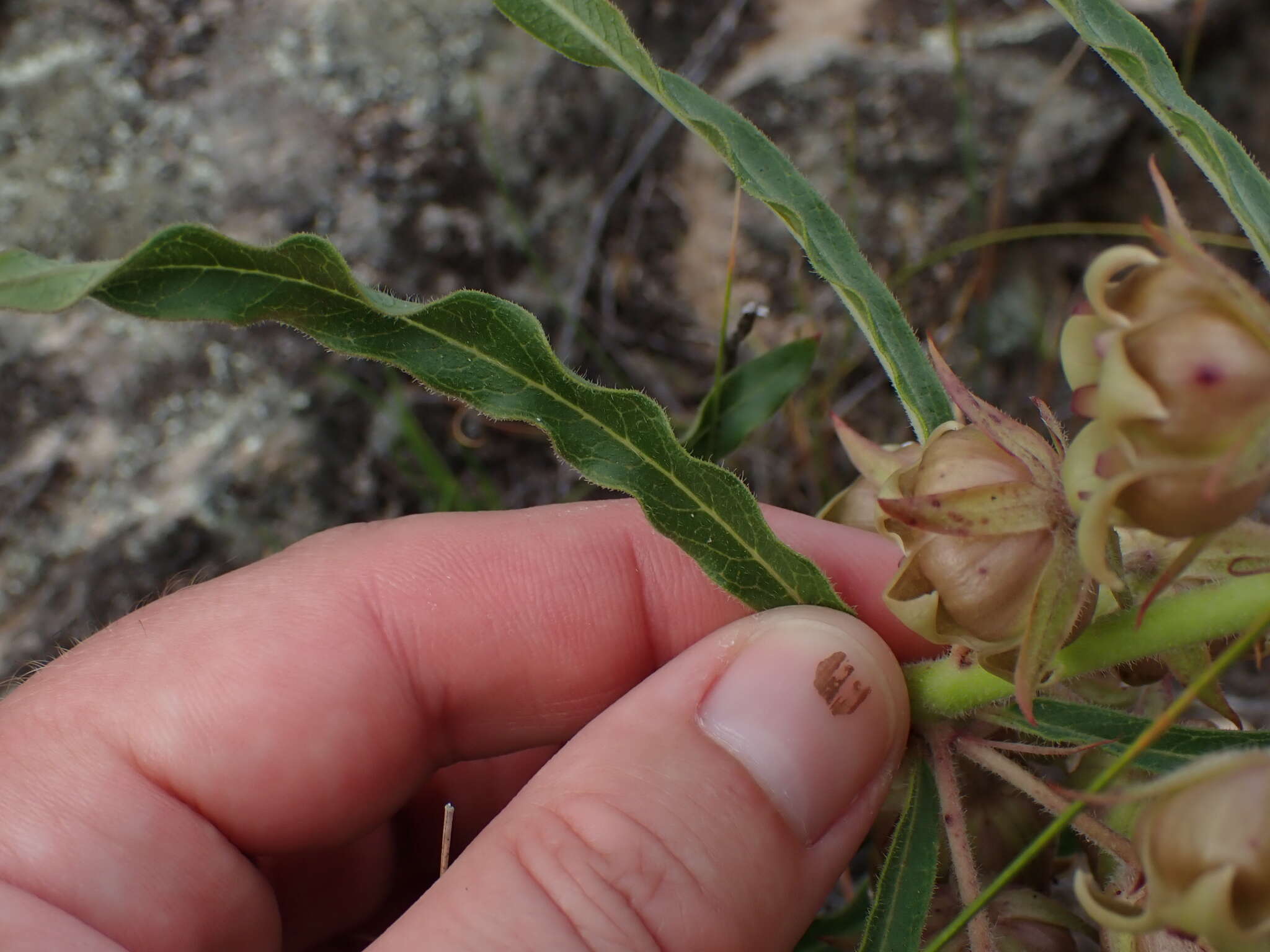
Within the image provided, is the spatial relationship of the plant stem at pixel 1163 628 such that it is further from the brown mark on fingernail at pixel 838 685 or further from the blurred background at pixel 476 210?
the blurred background at pixel 476 210

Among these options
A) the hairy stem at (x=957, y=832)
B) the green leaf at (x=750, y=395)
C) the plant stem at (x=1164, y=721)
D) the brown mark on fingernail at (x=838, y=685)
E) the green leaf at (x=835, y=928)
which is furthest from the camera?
the green leaf at (x=750, y=395)

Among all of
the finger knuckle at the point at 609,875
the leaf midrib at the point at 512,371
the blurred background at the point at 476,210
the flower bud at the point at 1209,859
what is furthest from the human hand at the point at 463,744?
the blurred background at the point at 476,210

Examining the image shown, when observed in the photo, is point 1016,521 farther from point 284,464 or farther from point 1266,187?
point 284,464

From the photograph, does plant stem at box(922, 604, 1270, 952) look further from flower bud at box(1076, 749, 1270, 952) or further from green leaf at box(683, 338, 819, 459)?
green leaf at box(683, 338, 819, 459)

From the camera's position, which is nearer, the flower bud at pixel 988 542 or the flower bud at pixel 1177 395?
the flower bud at pixel 1177 395

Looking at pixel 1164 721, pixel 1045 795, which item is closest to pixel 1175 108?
pixel 1164 721

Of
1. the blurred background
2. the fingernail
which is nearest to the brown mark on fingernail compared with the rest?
the fingernail

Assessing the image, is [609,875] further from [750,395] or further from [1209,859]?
[750,395]
